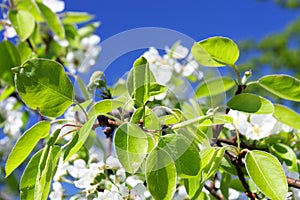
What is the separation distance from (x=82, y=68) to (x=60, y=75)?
4.8 inches

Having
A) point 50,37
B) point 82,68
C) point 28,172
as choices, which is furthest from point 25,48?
point 28,172

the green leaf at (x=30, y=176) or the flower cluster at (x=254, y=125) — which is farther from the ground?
the green leaf at (x=30, y=176)

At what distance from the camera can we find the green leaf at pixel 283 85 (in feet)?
2.15

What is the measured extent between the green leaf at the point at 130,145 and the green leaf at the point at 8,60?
506 millimetres

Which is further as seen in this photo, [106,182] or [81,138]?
[106,182]

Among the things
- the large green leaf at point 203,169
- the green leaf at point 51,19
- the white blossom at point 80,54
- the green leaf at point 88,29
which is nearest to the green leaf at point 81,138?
the large green leaf at point 203,169

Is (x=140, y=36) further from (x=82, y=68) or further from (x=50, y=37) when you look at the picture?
(x=50, y=37)

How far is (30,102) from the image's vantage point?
1.73 feet

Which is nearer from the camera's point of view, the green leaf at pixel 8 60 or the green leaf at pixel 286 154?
the green leaf at pixel 286 154

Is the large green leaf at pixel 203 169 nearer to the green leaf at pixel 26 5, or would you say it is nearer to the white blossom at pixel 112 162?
the white blossom at pixel 112 162

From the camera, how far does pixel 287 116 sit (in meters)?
0.71

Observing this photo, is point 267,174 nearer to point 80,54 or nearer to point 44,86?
point 44,86

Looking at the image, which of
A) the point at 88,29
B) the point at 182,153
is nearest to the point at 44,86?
the point at 182,153

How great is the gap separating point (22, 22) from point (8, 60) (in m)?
0.08
